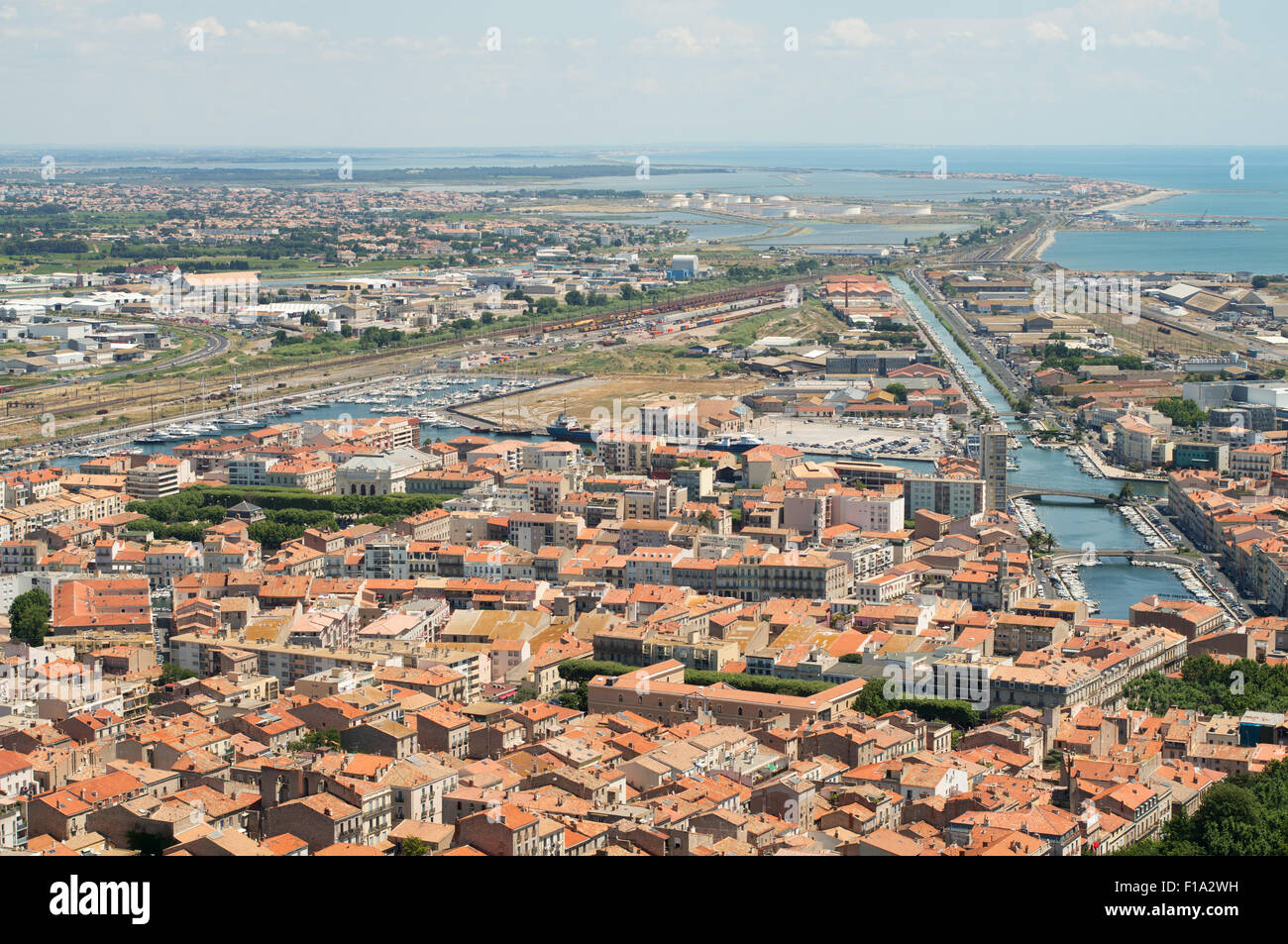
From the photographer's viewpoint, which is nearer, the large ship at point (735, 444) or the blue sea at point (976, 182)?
the large ship at point (735, 444)

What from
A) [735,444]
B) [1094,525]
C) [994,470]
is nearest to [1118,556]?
[1094,525]

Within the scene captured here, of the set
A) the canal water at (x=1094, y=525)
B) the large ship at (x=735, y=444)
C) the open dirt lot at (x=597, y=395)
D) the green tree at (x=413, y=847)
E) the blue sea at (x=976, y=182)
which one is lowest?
the canal water at (x=1094, y=525)

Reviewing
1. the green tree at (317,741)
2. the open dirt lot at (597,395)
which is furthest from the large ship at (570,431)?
the green tree at (317,741)

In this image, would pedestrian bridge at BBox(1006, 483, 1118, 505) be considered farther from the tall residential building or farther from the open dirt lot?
the open dirt lot

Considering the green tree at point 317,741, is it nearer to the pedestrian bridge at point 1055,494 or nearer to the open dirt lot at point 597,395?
the pedestrian bridge at point 1055,494

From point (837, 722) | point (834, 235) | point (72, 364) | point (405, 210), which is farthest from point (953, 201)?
→ point (837, 722)
